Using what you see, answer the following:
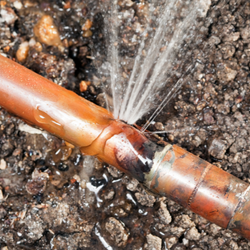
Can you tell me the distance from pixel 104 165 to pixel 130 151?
0.69m

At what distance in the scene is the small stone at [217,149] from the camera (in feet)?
8.32

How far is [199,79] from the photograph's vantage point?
2.67 m

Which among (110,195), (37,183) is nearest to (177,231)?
(110,195)

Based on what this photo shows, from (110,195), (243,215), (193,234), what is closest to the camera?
(243,215)

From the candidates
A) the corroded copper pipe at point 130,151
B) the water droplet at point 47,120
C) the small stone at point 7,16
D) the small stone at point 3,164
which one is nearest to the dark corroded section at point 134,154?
the corroded copper pipe at point 130,151

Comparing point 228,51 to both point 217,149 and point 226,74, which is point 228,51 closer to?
point 226,74

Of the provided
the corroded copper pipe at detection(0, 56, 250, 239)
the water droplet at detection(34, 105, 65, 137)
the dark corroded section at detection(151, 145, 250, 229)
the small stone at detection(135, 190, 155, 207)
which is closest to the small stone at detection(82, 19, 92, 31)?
the corroded copper pipe at detection(0, 56, 250, 239)

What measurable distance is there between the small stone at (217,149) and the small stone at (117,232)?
3.39 ft

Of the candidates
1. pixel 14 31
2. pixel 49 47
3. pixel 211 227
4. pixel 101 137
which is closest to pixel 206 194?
pixel 211 227

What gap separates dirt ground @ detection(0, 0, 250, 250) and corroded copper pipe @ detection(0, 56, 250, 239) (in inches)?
21.0

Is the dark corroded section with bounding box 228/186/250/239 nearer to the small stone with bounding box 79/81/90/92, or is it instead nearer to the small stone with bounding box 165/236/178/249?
the small stone with bounding box 165/236/178/249

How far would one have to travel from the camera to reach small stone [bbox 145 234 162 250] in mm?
2482

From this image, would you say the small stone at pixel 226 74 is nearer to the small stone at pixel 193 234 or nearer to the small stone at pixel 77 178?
the small stone at pixel 193 234

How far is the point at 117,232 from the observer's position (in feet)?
8.21
